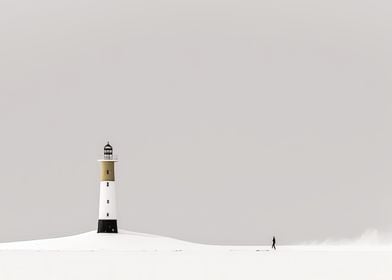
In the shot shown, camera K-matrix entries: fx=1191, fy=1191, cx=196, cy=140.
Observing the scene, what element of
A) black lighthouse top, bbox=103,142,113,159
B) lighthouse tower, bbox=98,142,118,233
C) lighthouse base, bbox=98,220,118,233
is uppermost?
black lighthouse top, bbox=103,142,113,159

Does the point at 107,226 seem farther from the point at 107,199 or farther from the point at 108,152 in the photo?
the point at 108,152

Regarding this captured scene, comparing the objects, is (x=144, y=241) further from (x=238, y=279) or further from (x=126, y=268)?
(x=238, y=279)

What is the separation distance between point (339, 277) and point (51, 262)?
19.9 metres

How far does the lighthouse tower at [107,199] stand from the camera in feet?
289

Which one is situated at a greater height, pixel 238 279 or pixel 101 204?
pixel 101 204

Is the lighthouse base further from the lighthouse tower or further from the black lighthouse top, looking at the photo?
the black lighthouse top

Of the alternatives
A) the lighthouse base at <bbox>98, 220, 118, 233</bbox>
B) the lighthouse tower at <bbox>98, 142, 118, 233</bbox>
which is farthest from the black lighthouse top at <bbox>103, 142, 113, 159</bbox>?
the lighthouse base at <bbox>98, 220, 118, 233</bbox>

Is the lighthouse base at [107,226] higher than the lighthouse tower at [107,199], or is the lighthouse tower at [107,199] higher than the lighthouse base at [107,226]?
the lighthouse tower at [107,199]

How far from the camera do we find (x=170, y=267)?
53.7 m

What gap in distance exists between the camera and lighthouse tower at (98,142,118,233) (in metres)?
88.2

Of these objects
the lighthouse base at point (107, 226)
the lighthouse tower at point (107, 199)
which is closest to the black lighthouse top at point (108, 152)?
the lighthouse tower at point (107, 199)

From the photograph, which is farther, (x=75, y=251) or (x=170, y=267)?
(x=75, y=251)

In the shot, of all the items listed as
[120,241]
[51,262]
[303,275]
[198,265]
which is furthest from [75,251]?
[303,275]

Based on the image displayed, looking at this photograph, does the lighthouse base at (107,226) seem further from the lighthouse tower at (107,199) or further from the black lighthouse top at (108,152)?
the black lighthouse top at (108,152)
